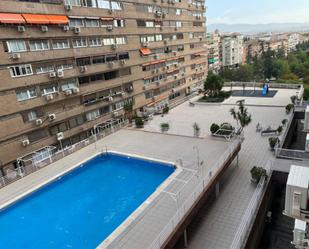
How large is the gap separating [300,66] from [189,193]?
222ft

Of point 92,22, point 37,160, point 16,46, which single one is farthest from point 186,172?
point 92,22

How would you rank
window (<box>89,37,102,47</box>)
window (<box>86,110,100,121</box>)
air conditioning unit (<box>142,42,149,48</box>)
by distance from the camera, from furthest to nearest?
air conditioning unit (<box>142,42,149,48</box>) < window (<box>86,110,100,121</box>) < window (<box>89,37,102,47</box>)

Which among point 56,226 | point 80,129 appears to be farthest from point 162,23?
point 56,226

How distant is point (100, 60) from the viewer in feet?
80.8

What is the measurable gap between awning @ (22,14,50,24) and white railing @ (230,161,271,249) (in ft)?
61.7

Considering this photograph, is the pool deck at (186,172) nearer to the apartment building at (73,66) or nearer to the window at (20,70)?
the apartment building at (73,66)

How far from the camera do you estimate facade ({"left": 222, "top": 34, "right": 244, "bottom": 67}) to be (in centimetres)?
9444

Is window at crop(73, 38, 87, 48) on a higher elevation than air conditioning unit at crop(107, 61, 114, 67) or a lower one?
higher

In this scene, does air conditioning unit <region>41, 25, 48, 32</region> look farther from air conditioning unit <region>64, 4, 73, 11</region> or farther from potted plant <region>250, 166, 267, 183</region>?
potted plant <region>250, 166, 267, 183</region>

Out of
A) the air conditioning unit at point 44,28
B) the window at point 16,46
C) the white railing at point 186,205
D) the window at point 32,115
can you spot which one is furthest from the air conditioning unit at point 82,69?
the white railing at point 186,205

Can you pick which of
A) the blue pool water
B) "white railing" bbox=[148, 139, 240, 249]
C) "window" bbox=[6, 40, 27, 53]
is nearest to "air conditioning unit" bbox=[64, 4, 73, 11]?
"window" bbox=[6, 40, 27, 53]

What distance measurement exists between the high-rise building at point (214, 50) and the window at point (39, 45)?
7364 centimetres

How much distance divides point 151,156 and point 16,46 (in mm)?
12705

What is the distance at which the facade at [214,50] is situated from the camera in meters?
88.1
